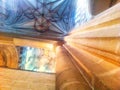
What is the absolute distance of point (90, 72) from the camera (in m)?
1.25

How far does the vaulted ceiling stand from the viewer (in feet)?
18.3

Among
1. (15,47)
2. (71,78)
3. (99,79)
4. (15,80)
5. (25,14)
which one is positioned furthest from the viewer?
(25,14)

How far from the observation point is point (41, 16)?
592 centimetres

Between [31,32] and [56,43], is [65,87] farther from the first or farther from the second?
[31,32]

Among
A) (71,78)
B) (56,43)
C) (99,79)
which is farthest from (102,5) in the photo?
(99,79)

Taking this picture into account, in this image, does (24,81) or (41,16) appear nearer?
(24,81)

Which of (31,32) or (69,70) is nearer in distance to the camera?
(69,70)

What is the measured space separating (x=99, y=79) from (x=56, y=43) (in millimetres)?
3764

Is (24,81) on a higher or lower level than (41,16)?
lower

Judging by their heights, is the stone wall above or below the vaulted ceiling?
below

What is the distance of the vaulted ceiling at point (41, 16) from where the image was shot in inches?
219

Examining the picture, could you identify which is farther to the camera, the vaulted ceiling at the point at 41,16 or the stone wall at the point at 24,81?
the vaulted ceiling at the point at 41,16

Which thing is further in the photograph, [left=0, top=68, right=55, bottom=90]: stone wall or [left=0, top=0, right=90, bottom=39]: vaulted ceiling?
[left=0, top=0, right=90, bottom=39]: vaulted ceiling

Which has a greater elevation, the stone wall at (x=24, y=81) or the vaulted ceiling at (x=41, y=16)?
the vaulted ceiling at (x=41, y=16)
